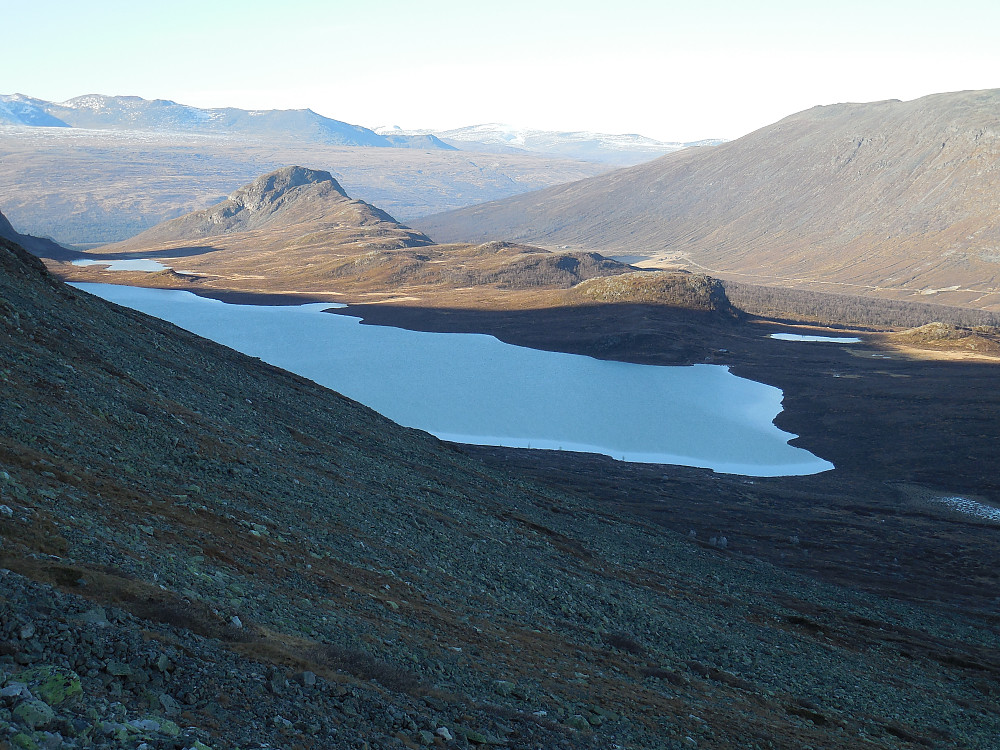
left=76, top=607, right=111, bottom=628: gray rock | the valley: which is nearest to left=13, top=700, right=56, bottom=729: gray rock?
the valley

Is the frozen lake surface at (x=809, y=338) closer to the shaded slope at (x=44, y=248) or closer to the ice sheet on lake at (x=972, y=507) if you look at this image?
the ice sheet on lake at (x=972, y=507)

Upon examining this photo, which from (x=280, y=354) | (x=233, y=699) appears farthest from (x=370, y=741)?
(x=280, y=354)

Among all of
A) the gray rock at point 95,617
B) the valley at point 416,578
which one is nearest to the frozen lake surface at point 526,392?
the valley at point 416,578

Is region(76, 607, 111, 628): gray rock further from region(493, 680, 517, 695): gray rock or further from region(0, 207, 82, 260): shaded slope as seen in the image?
region(0, 207, 82, 260): shaded slope

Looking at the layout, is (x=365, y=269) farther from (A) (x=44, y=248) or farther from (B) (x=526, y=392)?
(B) (x=526, y=392)

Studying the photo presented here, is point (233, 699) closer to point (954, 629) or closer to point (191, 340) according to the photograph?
point (954, 629)
